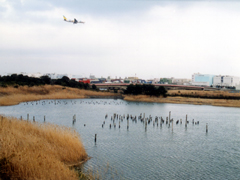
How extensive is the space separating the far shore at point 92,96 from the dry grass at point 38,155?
52.2 m

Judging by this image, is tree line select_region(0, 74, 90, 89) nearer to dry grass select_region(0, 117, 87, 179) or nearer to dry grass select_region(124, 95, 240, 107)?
dry grass select_region(124, 95, 240, 107)

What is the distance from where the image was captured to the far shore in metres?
76.5

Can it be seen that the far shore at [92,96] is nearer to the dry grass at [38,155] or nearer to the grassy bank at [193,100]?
the grassy bank at [193,100]

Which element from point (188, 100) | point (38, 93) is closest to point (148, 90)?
point (188, 100)

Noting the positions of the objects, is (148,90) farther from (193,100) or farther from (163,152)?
A: (163,152)

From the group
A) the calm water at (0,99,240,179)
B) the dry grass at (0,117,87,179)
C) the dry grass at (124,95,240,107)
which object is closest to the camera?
the dry grass at (0,117,87,179)

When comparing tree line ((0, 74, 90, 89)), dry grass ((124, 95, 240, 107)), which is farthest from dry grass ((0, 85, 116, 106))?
dry grass ((124, 95, 240, 107))

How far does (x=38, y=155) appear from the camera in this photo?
14773 millimetres

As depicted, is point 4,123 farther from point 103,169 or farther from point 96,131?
point 96,131

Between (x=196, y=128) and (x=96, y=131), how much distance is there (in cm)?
1537

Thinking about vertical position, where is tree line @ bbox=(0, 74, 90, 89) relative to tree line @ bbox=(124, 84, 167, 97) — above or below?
above

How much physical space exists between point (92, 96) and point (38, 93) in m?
22.2

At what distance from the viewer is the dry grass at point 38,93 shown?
69625 mm

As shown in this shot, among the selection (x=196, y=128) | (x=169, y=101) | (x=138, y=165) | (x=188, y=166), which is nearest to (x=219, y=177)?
(x=188, y=166)
